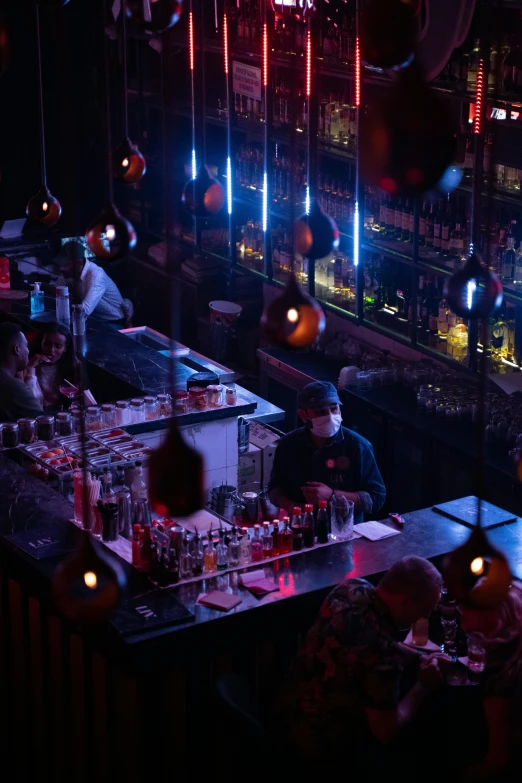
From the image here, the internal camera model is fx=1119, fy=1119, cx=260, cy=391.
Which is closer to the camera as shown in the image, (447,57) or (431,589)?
(431,589)

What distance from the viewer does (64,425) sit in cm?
540

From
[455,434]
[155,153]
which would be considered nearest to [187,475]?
A: [455,434]

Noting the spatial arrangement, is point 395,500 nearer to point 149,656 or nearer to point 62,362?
point 62,362

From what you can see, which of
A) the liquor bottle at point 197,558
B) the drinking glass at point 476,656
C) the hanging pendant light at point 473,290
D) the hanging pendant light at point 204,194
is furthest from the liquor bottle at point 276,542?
the hanging pendant light at point 473,290

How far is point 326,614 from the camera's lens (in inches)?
133

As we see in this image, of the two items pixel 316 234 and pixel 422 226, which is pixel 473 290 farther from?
pixel 422 226

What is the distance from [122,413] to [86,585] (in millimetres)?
3289

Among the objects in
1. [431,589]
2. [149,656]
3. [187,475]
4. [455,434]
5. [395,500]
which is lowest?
[395,500]

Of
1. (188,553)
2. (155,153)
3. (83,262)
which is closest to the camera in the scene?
(188,553)

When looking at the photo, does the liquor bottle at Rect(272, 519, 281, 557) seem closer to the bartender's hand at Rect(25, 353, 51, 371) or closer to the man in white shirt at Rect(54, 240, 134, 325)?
the bartender's hand at Rect(25, 353, 51, 371)

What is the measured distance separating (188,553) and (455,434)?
2361mm

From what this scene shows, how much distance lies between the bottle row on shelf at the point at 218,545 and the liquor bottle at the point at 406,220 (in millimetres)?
2695

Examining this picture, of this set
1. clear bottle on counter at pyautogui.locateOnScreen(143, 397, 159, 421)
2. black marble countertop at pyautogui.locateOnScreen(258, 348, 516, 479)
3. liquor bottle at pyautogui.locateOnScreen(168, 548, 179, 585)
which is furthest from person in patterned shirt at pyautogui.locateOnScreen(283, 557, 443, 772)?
clear bottle on counter at pyautogui.locateOnScreen(143, 397, 159, 421)

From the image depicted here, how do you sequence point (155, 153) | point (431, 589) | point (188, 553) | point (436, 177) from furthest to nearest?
point (155, 153)
point (188, 553)
point (431, 589)
point (436, 177)
